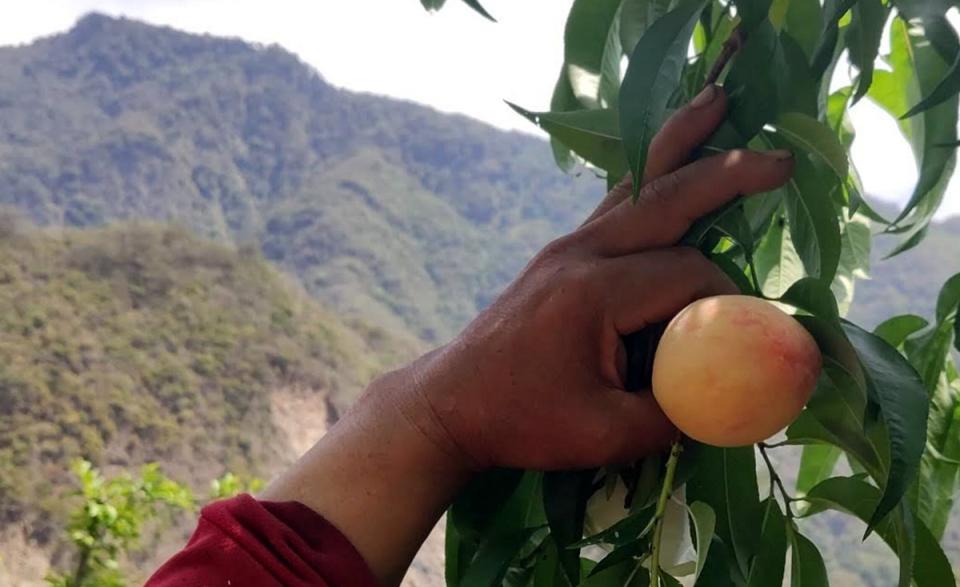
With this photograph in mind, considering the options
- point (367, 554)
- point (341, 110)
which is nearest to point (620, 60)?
point (367, 554)

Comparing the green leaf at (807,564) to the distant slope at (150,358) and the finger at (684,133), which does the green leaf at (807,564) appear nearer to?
the finger at (684,133)

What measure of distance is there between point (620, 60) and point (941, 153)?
20cm

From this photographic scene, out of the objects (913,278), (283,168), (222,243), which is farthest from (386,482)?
(283,168)

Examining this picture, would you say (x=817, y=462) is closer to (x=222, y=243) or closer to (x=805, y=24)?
(x=805, y=24)

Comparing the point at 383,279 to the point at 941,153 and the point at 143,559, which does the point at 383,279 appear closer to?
the point at 143,559

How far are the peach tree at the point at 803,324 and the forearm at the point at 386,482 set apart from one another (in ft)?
0.09

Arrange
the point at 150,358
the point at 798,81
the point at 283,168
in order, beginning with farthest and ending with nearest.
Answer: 1. the point at 283,168
2. the point at 150,358
3. the point at 798,81

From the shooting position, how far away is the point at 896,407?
0.40m

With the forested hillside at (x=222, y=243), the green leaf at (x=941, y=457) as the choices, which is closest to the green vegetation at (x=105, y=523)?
the forested hillside at (x=222, y=243)

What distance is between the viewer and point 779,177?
0.47 m

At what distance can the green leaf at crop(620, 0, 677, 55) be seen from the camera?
0.60 metres

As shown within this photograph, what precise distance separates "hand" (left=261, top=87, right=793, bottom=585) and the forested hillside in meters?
0.39

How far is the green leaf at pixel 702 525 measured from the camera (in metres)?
0.42

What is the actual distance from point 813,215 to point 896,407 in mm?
134
